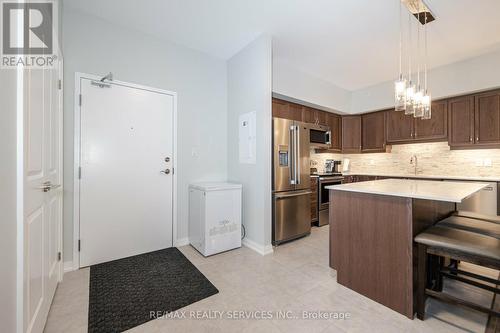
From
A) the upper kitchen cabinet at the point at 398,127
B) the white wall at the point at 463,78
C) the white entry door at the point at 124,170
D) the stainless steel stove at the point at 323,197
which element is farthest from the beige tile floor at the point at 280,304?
the white wall at the point at 463,78

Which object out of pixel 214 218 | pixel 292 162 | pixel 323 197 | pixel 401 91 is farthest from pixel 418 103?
pixel 214 218

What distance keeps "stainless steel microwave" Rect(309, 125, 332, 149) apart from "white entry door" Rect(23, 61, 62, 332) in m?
3.28

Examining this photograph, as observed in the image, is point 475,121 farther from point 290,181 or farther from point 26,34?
point 26,34

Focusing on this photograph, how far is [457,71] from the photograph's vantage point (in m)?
3.53

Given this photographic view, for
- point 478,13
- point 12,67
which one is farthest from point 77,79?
point 478,13

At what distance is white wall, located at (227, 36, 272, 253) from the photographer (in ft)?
8.88

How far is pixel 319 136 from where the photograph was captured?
13.1 feet

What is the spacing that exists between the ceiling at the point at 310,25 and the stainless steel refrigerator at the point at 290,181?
3.67ft

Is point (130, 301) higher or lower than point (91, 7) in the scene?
lower

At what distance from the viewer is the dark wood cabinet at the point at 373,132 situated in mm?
4559

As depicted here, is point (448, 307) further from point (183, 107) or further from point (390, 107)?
point (390, 107)

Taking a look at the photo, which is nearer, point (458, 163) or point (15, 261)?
point (15, 261)

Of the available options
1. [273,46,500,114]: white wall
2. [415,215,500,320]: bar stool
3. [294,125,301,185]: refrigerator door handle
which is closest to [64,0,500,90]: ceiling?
[273,46,500,114]: white wall

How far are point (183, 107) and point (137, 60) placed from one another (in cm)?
74
